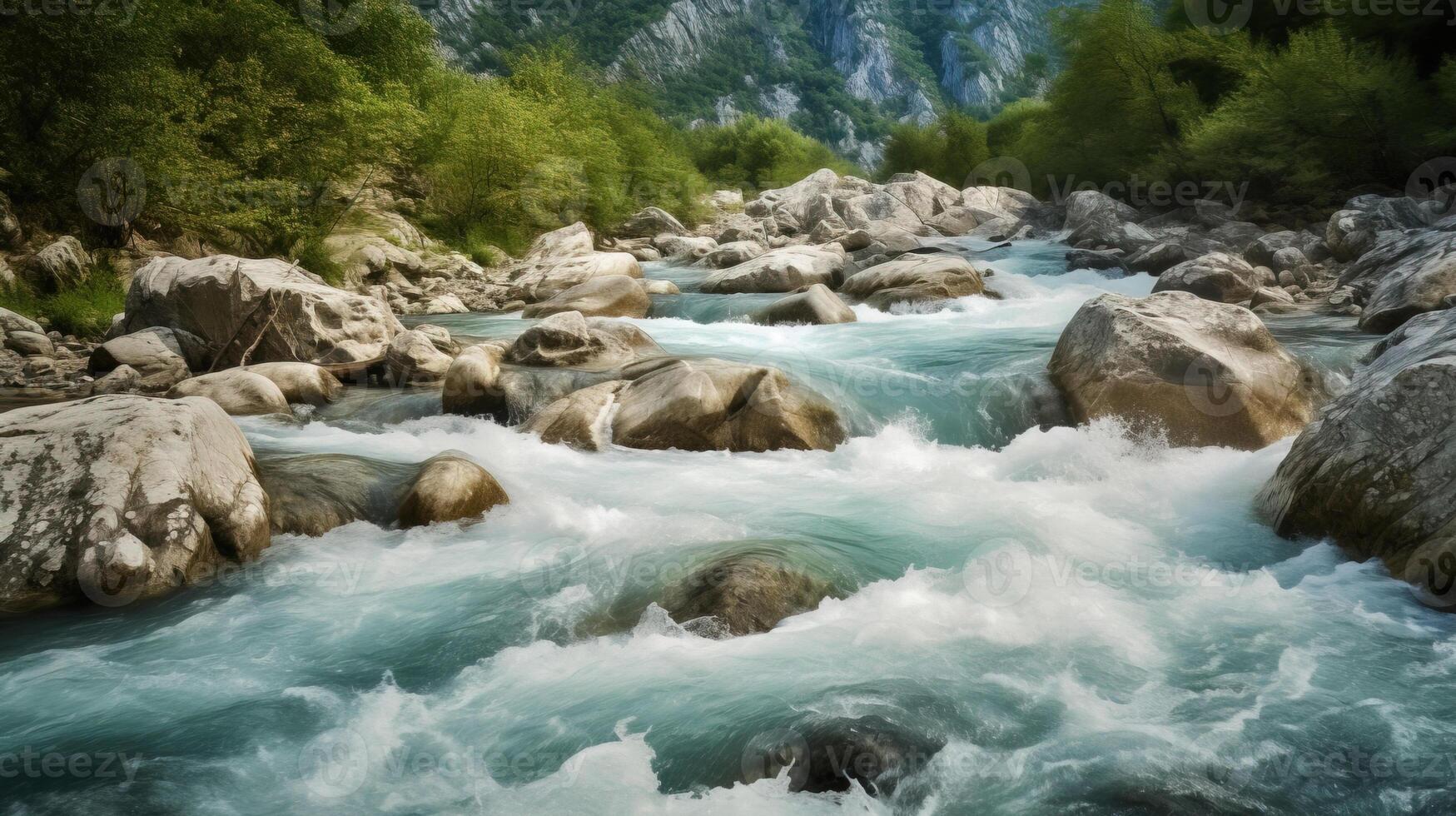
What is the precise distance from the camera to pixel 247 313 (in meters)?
9.71

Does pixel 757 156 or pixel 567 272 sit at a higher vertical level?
pixel 757 156

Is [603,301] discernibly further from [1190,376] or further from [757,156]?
[757,156]

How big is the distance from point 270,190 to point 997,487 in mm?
12652

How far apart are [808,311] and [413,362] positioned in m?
5.57

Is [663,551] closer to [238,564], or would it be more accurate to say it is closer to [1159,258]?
[238,564]

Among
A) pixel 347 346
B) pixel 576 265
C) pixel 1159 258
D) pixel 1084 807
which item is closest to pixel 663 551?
pixel 1084 807

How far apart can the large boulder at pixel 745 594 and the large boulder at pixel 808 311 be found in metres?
7.86

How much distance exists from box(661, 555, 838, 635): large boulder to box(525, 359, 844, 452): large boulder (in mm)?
2754

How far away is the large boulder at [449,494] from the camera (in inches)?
227

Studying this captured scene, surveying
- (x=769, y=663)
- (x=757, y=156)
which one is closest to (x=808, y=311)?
(x=769, y=663)

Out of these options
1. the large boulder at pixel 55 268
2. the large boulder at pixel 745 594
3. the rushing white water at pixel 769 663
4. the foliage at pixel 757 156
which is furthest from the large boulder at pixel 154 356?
the foliage at pixel 757 156

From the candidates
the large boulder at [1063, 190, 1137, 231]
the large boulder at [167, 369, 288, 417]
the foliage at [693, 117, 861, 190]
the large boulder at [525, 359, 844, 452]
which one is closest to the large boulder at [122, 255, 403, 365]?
the large boulder at [167, 369, 288, 417]

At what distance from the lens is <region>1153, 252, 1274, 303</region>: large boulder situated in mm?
12156

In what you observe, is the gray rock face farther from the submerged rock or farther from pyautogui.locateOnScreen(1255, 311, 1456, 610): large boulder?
pyautogui.locateOnScreen(1255, 311, 1456, 610): large boulder
